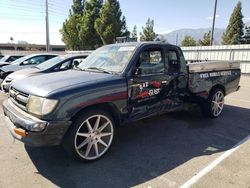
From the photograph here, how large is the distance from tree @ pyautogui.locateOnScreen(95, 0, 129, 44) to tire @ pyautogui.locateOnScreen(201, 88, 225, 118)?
22118 mm

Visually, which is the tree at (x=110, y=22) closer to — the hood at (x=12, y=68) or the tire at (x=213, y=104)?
the hood at (x=12, y=68)

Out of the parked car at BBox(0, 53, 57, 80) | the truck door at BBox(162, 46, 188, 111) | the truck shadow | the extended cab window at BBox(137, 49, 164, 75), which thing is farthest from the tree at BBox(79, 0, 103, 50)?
the extended cab window at BBox(137, 49, 164, 75)

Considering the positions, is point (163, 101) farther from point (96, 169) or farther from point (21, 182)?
point (21, 182)

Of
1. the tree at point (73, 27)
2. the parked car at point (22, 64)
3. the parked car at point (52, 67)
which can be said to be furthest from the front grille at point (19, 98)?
the tree at point (73, 27)

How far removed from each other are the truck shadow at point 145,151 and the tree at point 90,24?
26.1 metres

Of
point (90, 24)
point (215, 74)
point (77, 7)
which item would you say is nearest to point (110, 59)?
point (215, 74)

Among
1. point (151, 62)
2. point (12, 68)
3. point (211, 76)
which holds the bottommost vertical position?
point (12, 68)

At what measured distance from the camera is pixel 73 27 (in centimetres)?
3272

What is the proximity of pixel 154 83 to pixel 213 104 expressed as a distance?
228 cm

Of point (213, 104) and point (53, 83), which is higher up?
point (53, 83)

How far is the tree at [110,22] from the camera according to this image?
2611cm

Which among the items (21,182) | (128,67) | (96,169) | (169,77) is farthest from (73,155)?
(169,77)

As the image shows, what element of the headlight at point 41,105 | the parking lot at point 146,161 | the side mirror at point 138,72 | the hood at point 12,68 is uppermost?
the side mirror at point 138,72

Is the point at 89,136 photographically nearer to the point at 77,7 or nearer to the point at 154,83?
the point at 154,83
